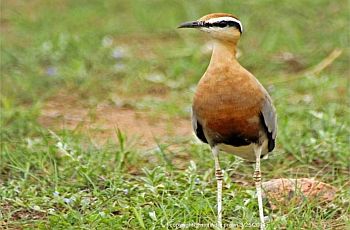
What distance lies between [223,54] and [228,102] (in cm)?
29

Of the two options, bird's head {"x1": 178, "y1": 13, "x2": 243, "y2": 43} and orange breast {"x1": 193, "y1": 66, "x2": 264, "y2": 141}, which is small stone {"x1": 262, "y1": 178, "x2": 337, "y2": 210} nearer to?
orange breast {"x1": 193, "y1": 66, "x2": 264, "y2": 141}

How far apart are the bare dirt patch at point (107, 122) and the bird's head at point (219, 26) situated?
163 centimetres

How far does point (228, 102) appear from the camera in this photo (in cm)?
508

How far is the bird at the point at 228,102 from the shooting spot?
201 inches

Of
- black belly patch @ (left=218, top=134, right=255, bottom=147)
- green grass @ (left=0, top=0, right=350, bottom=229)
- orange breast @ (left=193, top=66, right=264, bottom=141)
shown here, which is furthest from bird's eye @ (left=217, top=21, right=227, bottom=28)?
green grass @ (left=0, top=0, right=350, bottom=229)

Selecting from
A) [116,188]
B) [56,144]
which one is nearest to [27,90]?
[56,144]

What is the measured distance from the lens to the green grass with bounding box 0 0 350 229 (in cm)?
551

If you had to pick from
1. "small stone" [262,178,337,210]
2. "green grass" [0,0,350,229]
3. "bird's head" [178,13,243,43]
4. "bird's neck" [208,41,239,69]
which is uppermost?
"bird's head" [178,13,243,43]

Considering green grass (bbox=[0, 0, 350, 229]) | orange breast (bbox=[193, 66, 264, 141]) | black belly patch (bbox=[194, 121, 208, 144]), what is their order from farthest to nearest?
green grass (bbox=[0, 0, 350, 229])
black belly patch (bbox=[194, 121, 208, 144])
orange breast (bbox=[193, 66, 264, 141])

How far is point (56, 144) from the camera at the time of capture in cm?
639

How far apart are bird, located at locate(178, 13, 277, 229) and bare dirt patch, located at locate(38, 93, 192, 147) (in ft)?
4.90

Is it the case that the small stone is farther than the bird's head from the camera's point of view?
Yes

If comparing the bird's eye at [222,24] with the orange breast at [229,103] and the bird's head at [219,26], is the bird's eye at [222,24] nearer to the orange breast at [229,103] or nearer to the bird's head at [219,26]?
the bird's head at [219,26]

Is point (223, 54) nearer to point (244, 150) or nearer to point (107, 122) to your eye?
point (244, 150)
